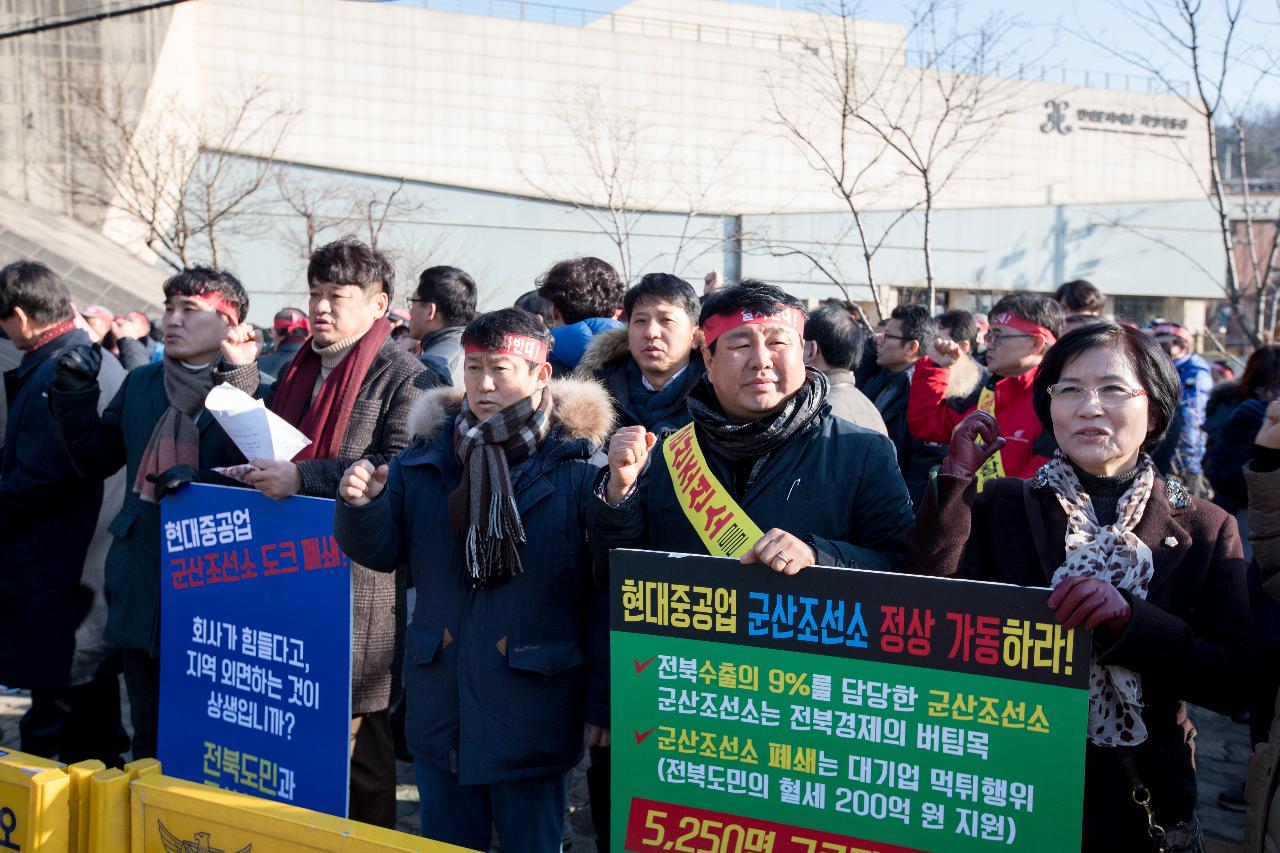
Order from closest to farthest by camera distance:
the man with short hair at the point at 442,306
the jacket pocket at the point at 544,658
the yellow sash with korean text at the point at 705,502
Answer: the yellow sash with korean text at the point at 705,502, the jacket pocket at the point at 544,658, the man with short hair at the point at 442,306

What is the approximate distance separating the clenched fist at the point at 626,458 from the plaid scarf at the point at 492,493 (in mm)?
468

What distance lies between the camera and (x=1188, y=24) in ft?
21.0

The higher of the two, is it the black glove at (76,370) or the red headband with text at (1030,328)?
the red headband with text at (1030,328)

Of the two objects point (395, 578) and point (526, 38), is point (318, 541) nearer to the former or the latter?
point (395, 578)

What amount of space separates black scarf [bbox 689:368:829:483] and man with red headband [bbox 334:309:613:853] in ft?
1.89

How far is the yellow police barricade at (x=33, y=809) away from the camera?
2.68 meters

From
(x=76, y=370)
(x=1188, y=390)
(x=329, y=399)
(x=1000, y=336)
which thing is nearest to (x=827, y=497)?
(x=329, y=399)

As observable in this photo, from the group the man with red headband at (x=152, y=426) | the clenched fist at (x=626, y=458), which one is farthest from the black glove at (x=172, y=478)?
the clenched fist at (x=626, y=458)

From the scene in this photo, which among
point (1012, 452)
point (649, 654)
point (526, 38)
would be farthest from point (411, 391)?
point (526, 38)

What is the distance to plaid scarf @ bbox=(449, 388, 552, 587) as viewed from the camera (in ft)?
10.3

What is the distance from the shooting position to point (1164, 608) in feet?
8.23

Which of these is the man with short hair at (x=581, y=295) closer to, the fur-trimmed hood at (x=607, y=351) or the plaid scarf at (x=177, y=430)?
the fur-trimmed hood at (x=607, y=351)

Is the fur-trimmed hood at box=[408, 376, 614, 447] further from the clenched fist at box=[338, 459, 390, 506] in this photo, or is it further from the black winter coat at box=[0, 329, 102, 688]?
the black winter coat at box=[0, 329, 102, 688]

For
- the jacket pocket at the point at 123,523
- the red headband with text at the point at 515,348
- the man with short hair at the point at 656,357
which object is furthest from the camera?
the jacket pocket at the point at 123,523
